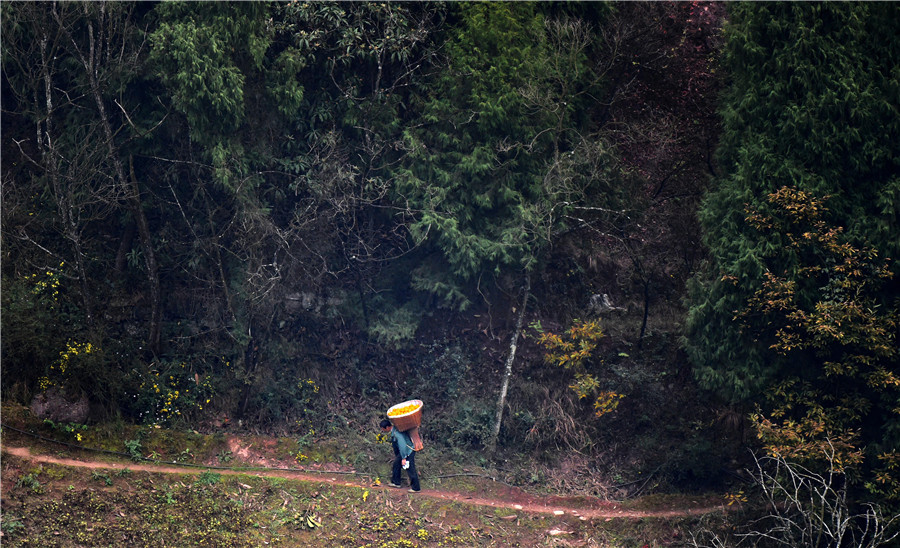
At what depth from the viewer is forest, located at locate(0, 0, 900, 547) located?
11.7 metres

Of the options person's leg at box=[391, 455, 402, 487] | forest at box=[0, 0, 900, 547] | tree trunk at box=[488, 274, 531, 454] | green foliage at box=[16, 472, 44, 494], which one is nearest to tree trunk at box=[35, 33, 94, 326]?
forest at box=[0, 0, 900, 547]

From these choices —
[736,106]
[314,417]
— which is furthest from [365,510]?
[736,106]

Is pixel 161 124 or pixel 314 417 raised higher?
pixel 161 124

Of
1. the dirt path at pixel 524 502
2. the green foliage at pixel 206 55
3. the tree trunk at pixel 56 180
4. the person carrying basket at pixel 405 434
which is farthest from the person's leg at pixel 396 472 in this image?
A: the green foliage at pixel 206 55

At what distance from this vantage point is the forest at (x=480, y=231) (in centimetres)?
1170

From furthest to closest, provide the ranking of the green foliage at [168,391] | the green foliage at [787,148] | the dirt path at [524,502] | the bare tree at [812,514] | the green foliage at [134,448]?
the green foliage at [168,391]
the dirt path at [524,502]
the green foliage at [134,448]
the green foliage at [787,148]
the bare tree at [812,514]

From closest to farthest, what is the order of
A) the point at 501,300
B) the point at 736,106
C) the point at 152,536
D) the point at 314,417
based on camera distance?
the point at 152,536 → the point at 736,106 → the point at 314,417 → the point at 501,300

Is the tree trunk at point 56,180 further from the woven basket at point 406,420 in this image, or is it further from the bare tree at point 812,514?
the bare tree at point 812,514

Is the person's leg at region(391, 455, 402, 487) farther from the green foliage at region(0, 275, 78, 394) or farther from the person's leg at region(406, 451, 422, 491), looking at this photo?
the green foliage at region(0, 275, 78, 394)

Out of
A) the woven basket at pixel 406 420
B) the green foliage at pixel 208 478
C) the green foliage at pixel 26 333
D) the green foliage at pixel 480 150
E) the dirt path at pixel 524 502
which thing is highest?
the green foliage at pixel 480 150

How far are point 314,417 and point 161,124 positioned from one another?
663 cm

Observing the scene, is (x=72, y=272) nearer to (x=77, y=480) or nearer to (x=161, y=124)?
(x=161, y=124)

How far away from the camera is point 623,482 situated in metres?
14.6

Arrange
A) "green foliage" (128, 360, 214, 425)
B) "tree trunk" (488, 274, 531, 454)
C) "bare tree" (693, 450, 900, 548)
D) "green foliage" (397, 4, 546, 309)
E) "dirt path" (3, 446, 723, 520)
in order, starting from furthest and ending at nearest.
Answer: "tree trunk" (488, 274, 531, 454) → "green foliage" (397, 4, 546, 309) → "green foliage" (128, 360, 214, 425) → "dirt path" (3, 446, 723, 520) → "bare tree" (693, 450, 900, 548)
